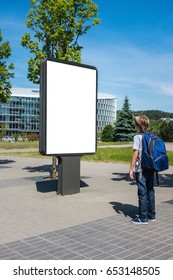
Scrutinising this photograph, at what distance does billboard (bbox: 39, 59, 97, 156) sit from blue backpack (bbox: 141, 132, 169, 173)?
9.82ft

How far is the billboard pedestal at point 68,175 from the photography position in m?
8.57

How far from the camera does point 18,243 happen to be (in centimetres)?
474

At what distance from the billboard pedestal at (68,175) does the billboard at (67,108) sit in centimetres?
23

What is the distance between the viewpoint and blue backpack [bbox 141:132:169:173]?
5566mm

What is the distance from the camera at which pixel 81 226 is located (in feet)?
18.6

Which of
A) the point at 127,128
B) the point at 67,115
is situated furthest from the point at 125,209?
the point at 127,128

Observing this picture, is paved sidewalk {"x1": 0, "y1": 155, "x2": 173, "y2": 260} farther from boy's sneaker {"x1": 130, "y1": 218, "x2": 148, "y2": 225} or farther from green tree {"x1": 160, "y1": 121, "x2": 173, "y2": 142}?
green tree {"x1": 160, "y1": 121, "x2": 173, "y2": 142}

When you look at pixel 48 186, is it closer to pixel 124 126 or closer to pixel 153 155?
pixel 153 155

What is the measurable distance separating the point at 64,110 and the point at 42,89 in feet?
2.70

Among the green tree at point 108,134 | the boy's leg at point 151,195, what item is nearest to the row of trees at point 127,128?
the green tree at point 108,134

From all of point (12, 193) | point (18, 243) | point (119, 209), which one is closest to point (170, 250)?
point (18, 243)

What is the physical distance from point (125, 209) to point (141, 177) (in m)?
1.55

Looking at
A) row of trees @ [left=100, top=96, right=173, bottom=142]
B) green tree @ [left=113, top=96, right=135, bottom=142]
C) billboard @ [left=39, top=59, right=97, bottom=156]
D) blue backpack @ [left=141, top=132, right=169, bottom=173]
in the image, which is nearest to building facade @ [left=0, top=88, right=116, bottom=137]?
row of trees @ [left=100, top=96, right=173, bottom=142]
